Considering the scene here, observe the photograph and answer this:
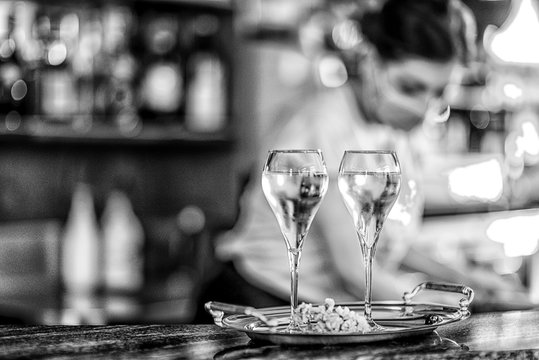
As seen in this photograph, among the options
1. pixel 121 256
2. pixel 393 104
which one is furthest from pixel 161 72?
pixel 393 104

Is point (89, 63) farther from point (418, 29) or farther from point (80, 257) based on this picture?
point (418, 29)

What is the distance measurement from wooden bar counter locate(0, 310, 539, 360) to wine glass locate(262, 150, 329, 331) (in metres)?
0.08

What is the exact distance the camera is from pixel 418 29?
6.30 ft

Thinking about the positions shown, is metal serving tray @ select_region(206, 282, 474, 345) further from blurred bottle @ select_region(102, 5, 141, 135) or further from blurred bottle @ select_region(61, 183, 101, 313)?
blurred bottle @ select_region(102, 5, 141, 135)

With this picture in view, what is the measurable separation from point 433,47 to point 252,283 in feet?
2.04

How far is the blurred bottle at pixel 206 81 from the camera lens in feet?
9.68

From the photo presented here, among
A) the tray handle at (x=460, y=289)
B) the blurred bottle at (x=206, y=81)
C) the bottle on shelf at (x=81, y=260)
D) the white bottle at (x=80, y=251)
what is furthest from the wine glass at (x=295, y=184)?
the blurred bottle at (x=206, y=81)

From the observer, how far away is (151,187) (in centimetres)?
310

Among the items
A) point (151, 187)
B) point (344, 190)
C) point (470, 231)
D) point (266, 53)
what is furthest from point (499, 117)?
point (344, 190)

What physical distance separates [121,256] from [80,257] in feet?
0.43

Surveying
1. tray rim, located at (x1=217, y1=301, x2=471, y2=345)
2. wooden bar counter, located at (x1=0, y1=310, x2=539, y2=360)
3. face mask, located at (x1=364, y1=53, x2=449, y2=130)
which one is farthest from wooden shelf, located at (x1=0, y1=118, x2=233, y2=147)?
tray rim, located at (x1=217, y1=301, x2=471, y2=345)

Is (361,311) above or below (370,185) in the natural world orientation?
below

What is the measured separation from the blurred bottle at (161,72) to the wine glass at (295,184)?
190 centimetres

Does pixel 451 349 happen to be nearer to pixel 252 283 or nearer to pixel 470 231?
pixel 252 283
